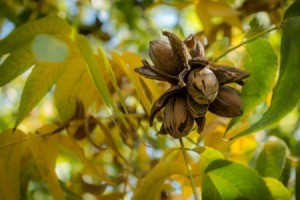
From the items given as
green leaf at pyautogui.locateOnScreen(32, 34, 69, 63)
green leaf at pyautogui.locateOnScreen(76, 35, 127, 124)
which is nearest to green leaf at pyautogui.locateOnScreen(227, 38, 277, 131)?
green leaf at pyautogui.locateOnScreen(76, 35, 127, 124)

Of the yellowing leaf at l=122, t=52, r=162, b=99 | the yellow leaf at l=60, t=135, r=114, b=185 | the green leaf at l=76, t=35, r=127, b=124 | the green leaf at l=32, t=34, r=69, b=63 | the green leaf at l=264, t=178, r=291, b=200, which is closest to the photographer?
the green leaf at l=32, t=34, r=69, b=63

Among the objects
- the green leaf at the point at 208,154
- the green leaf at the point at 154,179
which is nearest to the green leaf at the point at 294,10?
the green leaf at the point at 208,154

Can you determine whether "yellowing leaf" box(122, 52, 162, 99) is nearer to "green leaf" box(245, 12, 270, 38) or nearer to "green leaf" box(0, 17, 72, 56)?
"green leaf" box(0, 17, 72, 56)

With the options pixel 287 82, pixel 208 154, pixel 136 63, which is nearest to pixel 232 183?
pixel 208 154

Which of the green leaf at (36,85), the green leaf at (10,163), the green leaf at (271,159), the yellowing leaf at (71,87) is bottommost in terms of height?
the green leaf at (271,159)

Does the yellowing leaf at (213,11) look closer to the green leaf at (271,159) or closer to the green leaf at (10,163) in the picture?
the green leaf at (271,159)

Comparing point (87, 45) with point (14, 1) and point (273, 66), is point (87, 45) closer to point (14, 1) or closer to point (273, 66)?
point (273, 66)

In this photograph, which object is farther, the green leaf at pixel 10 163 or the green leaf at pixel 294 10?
the green leaf at pixel 294 10

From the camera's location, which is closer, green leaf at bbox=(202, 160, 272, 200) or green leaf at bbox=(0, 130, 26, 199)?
green leaf at bbox=(202, 160, 272, 200)

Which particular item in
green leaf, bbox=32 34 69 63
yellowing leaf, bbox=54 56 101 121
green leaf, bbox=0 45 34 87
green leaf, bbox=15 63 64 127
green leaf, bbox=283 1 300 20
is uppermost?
green leaf, bbox=32 34 69 63
